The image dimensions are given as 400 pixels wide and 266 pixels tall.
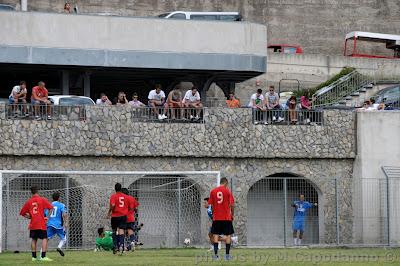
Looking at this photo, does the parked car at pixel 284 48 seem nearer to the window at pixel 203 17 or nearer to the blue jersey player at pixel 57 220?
the window at pixel 203 17

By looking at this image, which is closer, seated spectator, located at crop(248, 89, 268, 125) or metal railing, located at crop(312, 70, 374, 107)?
seated spectator, located at crop(248, 89, 268, 125)

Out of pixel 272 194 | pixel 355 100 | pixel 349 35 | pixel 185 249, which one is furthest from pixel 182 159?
pixel 349 35

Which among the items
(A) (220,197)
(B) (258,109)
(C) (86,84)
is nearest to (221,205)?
(A) (220,197)

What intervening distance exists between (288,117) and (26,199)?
9.57 m

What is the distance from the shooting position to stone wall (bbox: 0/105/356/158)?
41250 mm

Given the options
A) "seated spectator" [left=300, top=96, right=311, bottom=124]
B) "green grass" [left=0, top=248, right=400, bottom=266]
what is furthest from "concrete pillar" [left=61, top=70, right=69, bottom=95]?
"green grass" [left=0, top=248, right=400, bottom=266]

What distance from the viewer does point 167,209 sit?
1577 inches

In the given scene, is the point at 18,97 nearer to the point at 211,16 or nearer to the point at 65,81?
the point at 65,81

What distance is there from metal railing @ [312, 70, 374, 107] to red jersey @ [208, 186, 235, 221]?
22014 millimetres

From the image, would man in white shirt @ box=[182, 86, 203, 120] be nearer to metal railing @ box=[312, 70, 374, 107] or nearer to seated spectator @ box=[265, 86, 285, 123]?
seated spectator @ box=[265, 86, 285, 123]

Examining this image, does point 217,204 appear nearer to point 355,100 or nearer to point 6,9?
point 6,9

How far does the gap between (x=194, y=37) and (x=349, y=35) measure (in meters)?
17.8

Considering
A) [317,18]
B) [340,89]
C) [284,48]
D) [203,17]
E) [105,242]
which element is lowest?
[105,242]

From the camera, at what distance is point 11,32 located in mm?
44281
